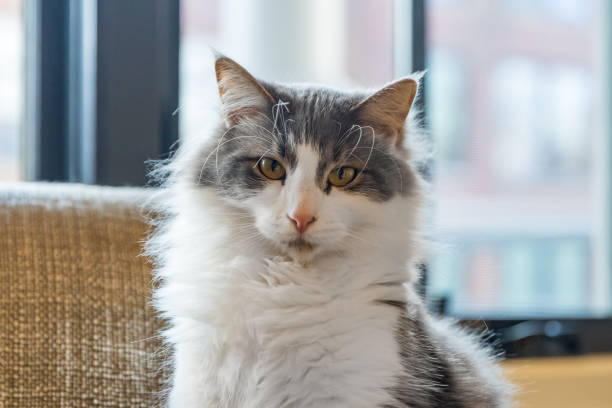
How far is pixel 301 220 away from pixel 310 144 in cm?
15

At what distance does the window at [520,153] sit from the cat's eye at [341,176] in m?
1.20

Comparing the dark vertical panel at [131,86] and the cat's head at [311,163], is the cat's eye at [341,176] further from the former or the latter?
the dark vertical panel at [131,86]

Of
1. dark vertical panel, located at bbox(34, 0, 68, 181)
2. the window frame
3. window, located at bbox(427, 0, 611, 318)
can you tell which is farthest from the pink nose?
window, located at bbox(427, 0, 611, 318)

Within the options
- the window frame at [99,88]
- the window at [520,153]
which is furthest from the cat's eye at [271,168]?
the window at [520,153]

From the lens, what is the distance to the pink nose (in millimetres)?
975

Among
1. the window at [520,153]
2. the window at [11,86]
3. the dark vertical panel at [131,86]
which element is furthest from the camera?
the window at [520,153]

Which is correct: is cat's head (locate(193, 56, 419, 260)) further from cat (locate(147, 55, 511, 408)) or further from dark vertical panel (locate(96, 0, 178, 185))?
dark vertical panel (locate(96, 0, 178, 185))

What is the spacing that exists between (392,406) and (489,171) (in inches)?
59.7

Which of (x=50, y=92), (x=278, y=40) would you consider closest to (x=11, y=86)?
(x=50, y=92)

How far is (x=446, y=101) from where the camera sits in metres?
2.24

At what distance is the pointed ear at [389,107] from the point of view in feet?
3.61

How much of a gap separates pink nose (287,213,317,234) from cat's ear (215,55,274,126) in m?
0.23

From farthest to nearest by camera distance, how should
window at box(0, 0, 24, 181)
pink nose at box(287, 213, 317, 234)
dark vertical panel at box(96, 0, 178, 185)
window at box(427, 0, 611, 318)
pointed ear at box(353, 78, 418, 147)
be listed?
window at box(427, 0, 611, 318) < window at box(0, 0, 24, 181) < dark vertical panel at box(96, 0, 178, 185) < pointed ear at box(353, 78, 418, 147) < pink nose at box(287, 213, 317, 234)

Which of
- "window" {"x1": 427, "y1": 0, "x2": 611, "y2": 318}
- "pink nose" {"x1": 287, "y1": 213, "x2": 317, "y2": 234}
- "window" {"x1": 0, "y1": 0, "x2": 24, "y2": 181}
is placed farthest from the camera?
"window" {"x1": 427, "y1": 0, "x2": 611, "y2": 318}
